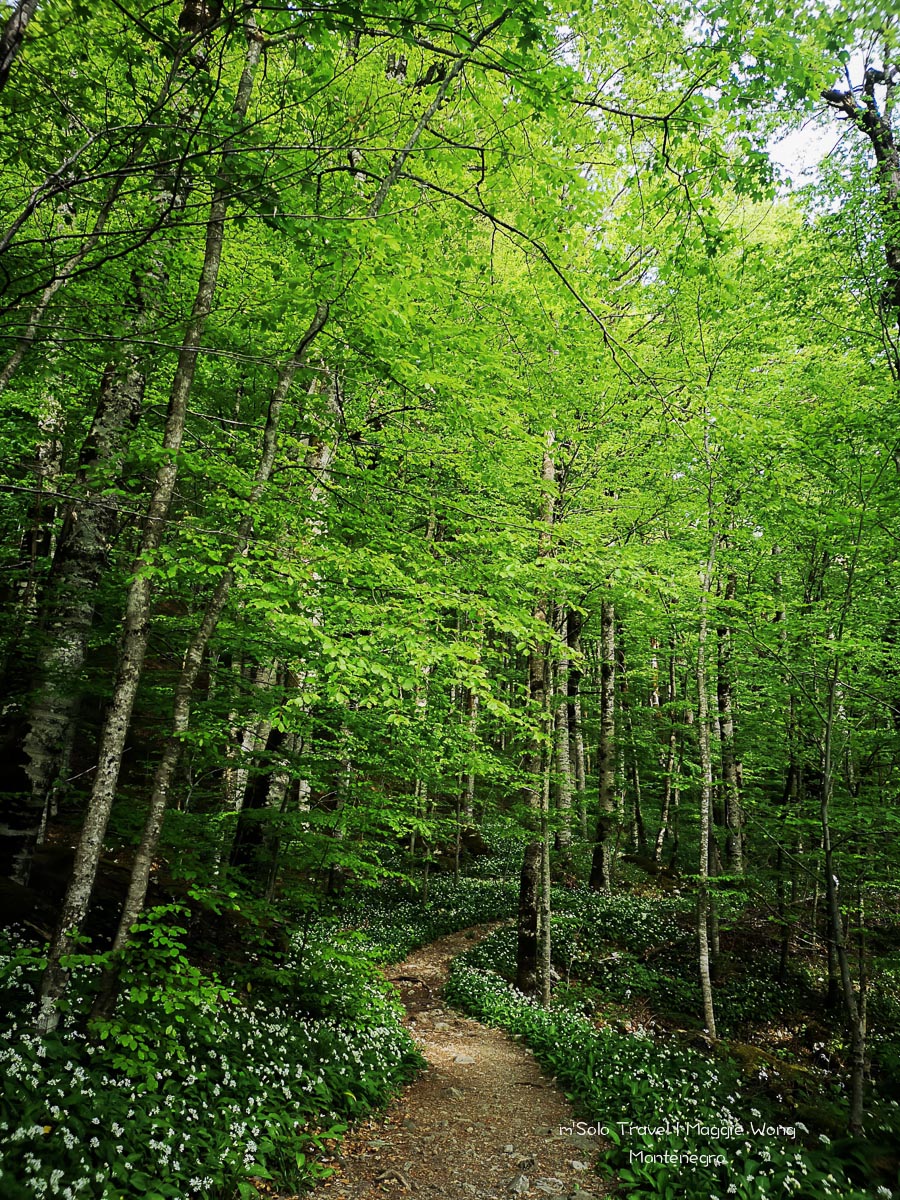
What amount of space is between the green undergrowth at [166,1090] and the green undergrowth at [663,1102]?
2591 mm

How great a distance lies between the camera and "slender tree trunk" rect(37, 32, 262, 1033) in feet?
15.5

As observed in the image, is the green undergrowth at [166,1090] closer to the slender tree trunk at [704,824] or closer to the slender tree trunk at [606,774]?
the slender tree trunk at [704,824]

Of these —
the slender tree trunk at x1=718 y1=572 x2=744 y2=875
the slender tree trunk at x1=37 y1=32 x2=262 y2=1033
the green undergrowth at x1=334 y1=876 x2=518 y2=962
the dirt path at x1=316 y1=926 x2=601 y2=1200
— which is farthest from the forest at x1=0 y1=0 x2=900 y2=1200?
the slender tree trunk at x1=718 y1=572 x2=744 y2=875

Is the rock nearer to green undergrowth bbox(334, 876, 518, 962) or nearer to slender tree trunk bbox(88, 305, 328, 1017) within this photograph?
slender tree trunk bbox(88, 305, 328, 1017)

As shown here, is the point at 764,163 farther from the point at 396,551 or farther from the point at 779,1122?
the point at 779,1122

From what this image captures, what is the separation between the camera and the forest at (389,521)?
13.7 feet

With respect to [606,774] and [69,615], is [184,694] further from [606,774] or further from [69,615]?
[606,774]

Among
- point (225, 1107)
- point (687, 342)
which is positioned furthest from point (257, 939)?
point (687, 342)

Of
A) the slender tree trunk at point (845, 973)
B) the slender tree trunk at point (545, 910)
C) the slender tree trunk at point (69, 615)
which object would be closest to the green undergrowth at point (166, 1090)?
the slender tree trunk at point (69, 615)

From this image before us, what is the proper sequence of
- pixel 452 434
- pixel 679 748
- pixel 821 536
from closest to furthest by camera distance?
pixel 821 536, pixel 452 434, pixel 679 748

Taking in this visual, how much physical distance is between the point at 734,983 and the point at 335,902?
360 inches

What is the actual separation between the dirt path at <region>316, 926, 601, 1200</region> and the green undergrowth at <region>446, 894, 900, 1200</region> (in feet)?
1.12

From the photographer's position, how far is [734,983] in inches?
483

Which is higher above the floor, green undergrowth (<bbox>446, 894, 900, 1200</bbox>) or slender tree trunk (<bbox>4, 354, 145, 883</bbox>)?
slender tree trunk (<bbox>4, 354, 145, 883</bbox>)
